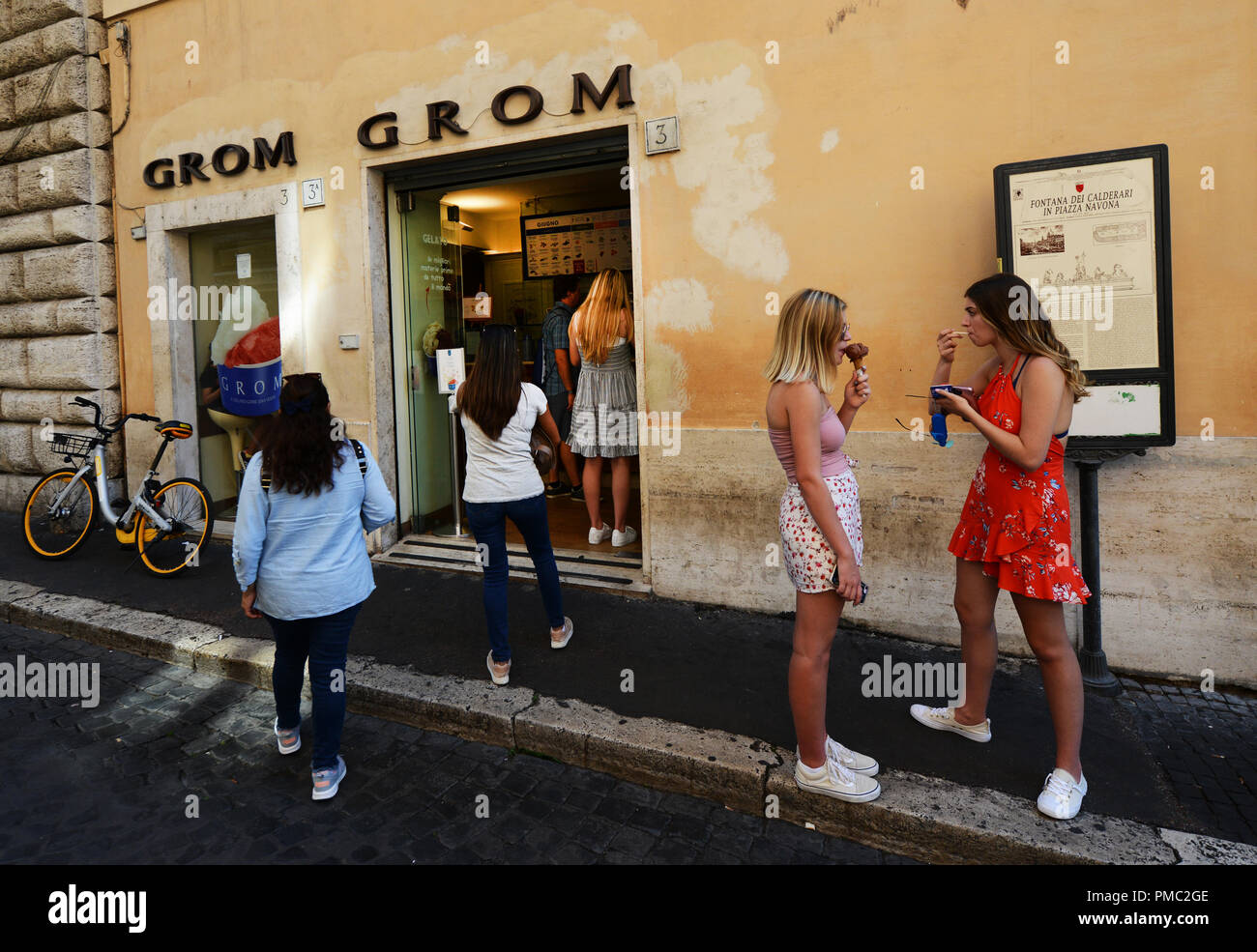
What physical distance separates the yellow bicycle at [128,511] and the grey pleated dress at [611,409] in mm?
3193

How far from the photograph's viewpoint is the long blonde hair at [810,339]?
2.83 metres

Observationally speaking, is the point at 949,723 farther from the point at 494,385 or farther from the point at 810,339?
the point at 494,385

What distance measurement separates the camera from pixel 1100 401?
391 cm

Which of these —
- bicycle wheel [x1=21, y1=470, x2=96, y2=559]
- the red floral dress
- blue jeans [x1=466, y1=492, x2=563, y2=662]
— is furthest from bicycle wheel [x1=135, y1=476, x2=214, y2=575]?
the red floral dress

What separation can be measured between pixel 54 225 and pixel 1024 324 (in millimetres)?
8781

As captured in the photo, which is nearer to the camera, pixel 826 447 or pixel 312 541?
pixel 826 447

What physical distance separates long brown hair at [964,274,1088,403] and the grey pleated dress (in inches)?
139

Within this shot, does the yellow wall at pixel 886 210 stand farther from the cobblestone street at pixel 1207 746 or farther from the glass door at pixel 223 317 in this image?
the glass door at pixel 223 317

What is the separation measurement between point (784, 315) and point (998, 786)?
2.01 metres

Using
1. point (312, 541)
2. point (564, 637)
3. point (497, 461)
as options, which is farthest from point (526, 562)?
point (312, 541)

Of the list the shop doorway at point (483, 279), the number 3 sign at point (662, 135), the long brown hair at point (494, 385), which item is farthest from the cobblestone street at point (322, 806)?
the number 3 sign at point (662, 135)

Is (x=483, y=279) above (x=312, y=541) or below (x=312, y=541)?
above

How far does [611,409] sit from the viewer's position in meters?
6.30
